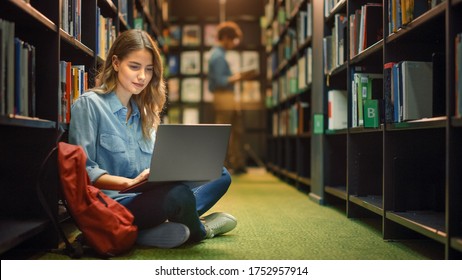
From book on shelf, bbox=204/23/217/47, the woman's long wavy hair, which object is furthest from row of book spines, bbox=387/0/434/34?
book on shelf, bbox=204/23/217/47

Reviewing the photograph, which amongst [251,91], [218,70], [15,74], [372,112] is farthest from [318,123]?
[251,91]

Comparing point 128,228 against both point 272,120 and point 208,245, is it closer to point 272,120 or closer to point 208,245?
point 208,245

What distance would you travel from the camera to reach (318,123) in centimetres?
338

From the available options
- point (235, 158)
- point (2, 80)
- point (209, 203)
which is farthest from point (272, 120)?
point (2, 80)

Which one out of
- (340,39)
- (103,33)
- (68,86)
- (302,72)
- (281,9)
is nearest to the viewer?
(68,86)

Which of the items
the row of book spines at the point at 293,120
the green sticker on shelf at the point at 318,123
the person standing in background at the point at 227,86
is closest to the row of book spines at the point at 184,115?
the person standing in background at the point at 227,86

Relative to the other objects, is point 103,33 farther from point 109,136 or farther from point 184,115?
point 184,115

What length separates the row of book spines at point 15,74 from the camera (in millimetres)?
1436

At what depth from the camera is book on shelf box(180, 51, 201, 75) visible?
287 inches

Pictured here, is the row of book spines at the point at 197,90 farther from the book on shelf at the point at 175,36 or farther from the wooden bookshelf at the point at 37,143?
the wooden bookshelf at the point at 37,143

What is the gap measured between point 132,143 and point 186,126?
15.8 inches

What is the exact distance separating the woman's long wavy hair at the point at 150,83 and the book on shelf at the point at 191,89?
5126mm

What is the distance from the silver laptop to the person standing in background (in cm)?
395

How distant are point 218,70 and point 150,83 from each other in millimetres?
3656
